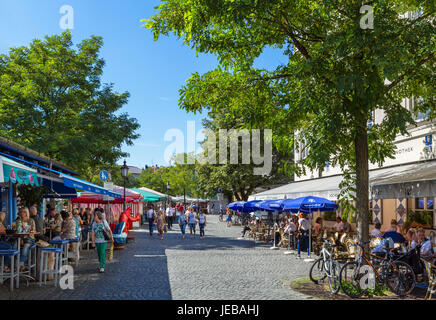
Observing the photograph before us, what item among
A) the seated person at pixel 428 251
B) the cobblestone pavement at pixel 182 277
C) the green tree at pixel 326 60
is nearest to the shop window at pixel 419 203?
the cobblestone pavement at pixel 182 277

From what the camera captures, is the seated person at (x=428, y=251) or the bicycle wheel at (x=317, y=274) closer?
the seated person at (x=428, y=251)

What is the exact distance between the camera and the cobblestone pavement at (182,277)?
9125mm

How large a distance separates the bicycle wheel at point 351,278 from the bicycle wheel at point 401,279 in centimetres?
68

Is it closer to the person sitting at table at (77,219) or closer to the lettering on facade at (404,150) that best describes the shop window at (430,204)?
the lettering on facade at (404,150)

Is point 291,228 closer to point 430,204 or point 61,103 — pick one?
point 430,204

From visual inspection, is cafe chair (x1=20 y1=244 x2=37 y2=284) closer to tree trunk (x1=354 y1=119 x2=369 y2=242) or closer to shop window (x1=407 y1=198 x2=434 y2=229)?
tree trunk (x1=354 y1=119 x2=369 y2=242)

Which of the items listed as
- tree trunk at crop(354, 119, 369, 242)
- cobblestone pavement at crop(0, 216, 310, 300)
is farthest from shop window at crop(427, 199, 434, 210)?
tree trunk at crop(354, 119, 369, 242)

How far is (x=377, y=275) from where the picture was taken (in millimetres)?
9492

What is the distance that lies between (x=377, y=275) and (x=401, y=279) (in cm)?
48
